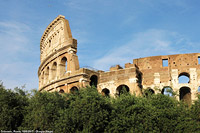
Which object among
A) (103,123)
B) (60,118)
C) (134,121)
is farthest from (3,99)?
(134,121)

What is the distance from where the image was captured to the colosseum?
26.5m

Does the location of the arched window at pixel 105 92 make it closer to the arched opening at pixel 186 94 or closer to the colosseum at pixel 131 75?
the colosseum at pixel 131 75

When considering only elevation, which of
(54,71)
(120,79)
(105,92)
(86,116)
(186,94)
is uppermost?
(54,71)

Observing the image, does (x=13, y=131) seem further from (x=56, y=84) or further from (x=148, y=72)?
(x=148, y=72)

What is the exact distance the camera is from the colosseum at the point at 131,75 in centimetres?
2652

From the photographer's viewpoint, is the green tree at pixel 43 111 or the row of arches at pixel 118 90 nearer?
the green tree at pixel 43 111

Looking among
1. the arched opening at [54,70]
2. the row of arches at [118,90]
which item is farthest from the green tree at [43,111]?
the arched opening at [54,70]

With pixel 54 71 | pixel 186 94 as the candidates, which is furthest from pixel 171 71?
pixel 54 71

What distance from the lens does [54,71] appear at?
3162cm

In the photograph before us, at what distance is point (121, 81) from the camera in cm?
2688

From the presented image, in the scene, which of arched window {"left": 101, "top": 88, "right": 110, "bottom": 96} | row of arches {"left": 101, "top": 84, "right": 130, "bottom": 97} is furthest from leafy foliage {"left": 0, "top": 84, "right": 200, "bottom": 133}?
arched window {"left": 101, "top": 88, "right": 110, "bottom": 96}

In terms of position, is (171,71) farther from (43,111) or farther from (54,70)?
(43,111)

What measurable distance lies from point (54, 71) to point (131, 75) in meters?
9.74

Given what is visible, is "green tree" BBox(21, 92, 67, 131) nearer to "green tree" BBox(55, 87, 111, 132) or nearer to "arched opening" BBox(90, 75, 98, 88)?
"green tree" BBox(55, 87, 111, 132)
